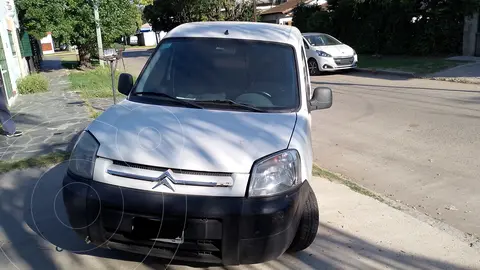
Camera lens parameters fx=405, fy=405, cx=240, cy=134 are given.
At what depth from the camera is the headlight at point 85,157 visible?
2.92 meters

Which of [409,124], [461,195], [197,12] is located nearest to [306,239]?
[461,195]

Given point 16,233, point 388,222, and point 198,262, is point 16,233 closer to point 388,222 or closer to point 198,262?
point 198,262

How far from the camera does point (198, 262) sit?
9.08 ft

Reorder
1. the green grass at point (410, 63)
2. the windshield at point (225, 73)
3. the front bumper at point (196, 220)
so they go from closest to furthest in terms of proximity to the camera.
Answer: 1. the front bumper at point (196, 220)
2. the windshield at point (225, 73)
3. the green grass at point (410, 63)

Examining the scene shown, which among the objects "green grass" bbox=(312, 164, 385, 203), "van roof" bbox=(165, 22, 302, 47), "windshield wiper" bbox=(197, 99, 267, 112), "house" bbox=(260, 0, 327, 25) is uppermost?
"house" bbox=(260, 0, 327, 25)

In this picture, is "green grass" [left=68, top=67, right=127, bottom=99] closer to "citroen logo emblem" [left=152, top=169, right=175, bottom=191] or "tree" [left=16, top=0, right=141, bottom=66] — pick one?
"tree" [left=16, top=0, right=141, bottom=66]

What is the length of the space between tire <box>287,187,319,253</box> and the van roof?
5.66 feet

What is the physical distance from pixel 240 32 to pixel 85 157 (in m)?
2.10

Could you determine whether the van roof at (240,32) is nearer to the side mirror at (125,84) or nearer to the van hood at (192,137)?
the side mirror at (125,84)

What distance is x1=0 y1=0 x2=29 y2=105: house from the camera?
34.5ft

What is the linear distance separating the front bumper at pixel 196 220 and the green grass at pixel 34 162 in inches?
121

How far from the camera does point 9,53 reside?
1201 cm

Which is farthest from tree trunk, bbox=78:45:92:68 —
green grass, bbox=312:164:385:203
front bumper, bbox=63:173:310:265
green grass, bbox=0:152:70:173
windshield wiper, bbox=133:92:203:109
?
front bumper, bbox=63:173:310:265

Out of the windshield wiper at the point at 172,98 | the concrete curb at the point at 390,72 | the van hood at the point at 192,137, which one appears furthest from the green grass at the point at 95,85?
the concrete curb at the point at 390,72
